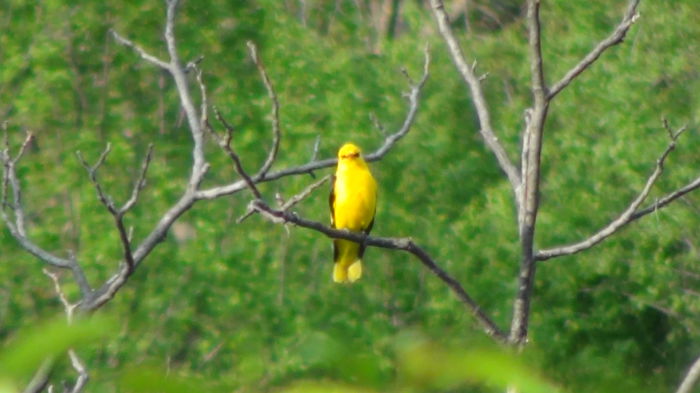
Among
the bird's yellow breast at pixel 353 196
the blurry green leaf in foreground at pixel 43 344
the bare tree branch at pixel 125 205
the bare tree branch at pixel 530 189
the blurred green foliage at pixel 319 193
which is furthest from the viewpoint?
the blurred green foliage at pixel 319 193

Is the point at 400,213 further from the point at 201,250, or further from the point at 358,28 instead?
the point at 358,28

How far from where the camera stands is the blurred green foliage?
18.0 metres

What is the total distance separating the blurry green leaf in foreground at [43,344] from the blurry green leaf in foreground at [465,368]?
8.3 inches

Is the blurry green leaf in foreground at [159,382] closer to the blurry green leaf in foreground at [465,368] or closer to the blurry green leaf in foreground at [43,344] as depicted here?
the blurry green leaf in foreground at [43,344]

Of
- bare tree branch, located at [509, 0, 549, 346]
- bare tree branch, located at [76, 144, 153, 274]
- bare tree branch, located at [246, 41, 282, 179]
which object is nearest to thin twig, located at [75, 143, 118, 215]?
bare tree branch, located at [76, 144, 153, 274]

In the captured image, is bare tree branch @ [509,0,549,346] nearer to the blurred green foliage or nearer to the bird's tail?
the bird's tail

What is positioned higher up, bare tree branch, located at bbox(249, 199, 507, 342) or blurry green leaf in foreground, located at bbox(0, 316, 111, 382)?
blurry green leaf in foreground, located at bbox(0, 316, 111, 382)

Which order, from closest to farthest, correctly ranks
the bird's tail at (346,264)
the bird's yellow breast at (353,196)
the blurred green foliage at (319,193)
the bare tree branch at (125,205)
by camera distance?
the bare tree branch at (125,205), the bird's yellow breast at (353,196), the bird's tail at (346,264), the blurred green foliage at (319,193)

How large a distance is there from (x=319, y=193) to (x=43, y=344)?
1817 centimetres

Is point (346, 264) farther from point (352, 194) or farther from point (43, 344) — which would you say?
point (43, 344)

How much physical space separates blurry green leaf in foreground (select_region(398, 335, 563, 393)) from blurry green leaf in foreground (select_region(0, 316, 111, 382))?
211 millimetres

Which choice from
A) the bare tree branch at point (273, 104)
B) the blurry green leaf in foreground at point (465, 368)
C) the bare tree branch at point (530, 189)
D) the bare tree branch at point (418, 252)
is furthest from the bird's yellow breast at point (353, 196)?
the blurry green leaf in foreground at point (465, 368)

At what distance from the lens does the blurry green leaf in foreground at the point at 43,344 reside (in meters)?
1.03

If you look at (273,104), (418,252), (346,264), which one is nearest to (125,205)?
(273,104)
